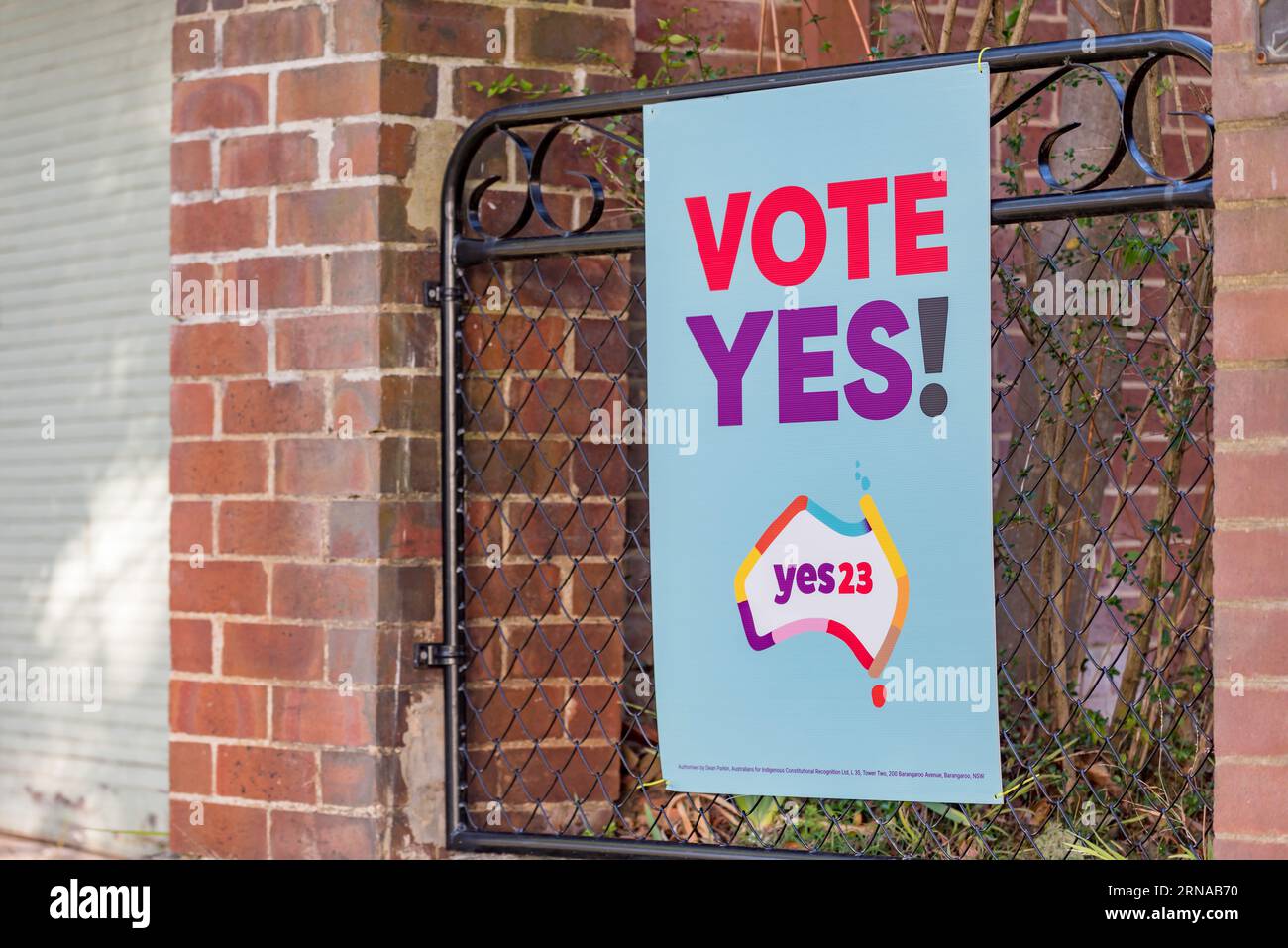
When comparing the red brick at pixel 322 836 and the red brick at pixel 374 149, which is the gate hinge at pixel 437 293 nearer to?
the red brick at pixel 374 149

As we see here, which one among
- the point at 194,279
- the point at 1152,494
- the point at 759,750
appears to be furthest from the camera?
the point at 1152,494

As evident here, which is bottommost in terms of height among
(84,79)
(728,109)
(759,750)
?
(759,750)

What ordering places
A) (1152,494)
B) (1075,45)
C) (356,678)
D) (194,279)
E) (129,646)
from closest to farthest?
(1075,45) < (356,678) < (194,279) < (129,646) < (1152,494)

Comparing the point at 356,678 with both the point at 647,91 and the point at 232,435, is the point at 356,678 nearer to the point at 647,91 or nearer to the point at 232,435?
the point at 232,435

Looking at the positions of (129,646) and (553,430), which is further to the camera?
(129,646)

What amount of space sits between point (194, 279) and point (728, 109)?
1474 mm

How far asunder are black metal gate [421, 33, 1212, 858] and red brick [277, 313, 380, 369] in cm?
18

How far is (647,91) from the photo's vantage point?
11.8 feet

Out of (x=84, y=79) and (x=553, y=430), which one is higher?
(x=84, y=79)

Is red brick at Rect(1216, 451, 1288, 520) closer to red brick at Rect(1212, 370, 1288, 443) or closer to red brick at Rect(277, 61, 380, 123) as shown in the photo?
red brick at Rect(1212, 370, 1288, 443)

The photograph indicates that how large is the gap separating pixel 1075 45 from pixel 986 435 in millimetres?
783

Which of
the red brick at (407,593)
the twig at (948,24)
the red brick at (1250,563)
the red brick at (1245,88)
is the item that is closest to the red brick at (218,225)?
the red brick at (407,593)

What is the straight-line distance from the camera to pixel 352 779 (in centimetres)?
380
